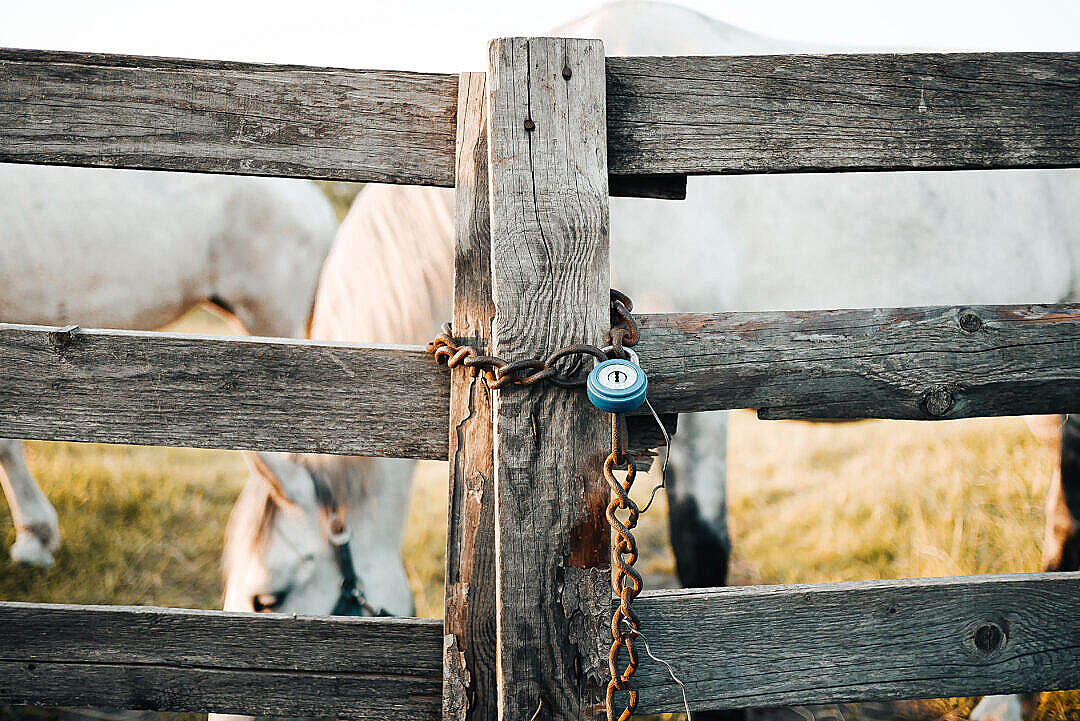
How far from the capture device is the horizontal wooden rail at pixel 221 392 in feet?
3.48

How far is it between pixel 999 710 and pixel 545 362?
2.22 m

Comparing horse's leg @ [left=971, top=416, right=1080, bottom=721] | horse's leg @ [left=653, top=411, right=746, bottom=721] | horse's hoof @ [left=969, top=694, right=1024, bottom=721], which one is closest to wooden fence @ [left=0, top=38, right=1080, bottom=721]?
horse's leg @ [left=653, top=411, right=746, bottom=721]

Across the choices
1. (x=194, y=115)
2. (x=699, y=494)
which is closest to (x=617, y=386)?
(x=194, y=115)

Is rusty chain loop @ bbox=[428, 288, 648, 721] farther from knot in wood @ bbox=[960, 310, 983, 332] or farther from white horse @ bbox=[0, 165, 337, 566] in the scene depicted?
white horse @ bbox=[0, 165, 337, 566]

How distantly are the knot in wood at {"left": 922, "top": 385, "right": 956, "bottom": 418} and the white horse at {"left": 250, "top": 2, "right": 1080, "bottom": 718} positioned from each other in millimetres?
1189

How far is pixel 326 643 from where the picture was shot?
3.76 ft

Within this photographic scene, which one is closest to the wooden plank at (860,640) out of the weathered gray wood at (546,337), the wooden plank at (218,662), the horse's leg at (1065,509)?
the weathered gray wood at (546,337)

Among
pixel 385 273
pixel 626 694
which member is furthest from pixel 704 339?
pixel 385 273

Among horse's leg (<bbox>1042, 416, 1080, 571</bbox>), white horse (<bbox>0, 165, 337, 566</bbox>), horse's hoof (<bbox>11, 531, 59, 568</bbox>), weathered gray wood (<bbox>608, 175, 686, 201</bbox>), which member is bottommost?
weathered gray wood (<bbox>608, 175, 686, 201</bbox>)

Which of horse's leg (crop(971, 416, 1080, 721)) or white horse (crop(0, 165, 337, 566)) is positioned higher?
white horse (crop(0, 165, 337, 566))

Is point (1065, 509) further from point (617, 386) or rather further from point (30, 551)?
point (30, 551)

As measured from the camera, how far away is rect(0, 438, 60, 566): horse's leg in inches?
132

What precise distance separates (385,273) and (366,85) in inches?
39.1

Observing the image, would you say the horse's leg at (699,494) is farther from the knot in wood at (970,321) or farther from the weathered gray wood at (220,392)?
the weathered gray wood at (220,392)
